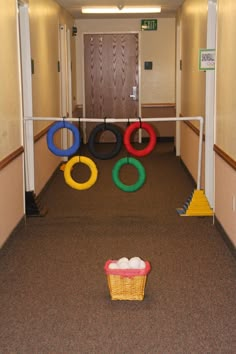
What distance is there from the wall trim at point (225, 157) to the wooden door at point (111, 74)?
6.60m

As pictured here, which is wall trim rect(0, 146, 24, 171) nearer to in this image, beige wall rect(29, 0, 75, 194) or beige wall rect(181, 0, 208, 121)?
beige wall rect(29, 0, 75, 194)

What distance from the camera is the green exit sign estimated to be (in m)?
11.7

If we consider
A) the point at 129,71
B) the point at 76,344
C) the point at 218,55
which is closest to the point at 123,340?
the point at 76,344

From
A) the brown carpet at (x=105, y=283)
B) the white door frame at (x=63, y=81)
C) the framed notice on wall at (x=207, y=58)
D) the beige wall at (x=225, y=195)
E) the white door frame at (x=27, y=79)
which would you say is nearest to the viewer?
the brown carpet at (x=105, y=283)

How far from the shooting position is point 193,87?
7.75 meters

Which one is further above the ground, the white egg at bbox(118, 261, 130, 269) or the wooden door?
the wooden door

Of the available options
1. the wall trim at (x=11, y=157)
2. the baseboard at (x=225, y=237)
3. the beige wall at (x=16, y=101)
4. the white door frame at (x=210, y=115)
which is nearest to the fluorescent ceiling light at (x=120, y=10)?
Answer: the beige wall at (x=16, y=101)

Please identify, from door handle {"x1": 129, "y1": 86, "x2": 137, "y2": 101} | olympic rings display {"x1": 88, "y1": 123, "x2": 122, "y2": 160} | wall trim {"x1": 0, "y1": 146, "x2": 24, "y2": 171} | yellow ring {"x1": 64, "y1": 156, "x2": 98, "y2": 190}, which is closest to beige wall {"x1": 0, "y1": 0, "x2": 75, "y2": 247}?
wall trim {"x1": 0, "y1": 146, "x2": 24, "y2": 171}

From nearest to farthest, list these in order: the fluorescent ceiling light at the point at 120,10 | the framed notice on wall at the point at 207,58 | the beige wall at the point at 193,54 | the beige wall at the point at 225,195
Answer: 1. the beige wall at the point at 225,195
2. the framed notice on wall at the point at 207,58
3. the beige wall at the point at 193,54
4. the fluorescent ceiling light at the point at 120,10

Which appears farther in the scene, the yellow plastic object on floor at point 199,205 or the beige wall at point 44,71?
the beige wall at point 44,71

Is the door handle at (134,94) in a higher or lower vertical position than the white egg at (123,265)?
higher

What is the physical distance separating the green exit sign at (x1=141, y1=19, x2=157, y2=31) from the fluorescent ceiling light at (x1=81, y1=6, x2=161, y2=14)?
1.25 meters

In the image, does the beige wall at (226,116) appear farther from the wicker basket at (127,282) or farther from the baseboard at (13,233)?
Result: the baseboard at (13,233)

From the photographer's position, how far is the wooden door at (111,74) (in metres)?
12.0
